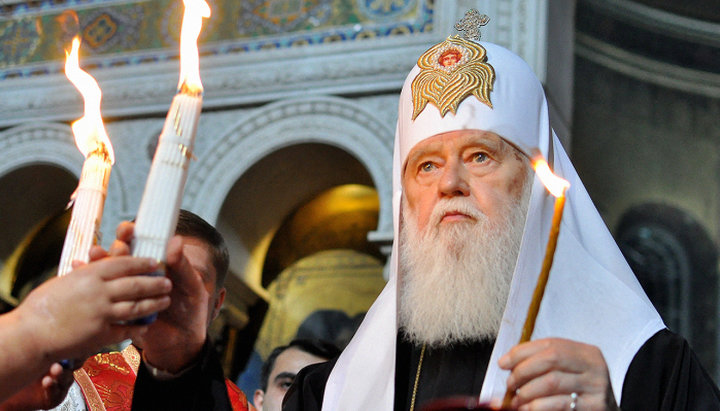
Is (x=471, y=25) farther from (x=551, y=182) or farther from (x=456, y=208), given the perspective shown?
(x=551, y=182)

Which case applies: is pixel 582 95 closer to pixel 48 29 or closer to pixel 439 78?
pixel 48 29

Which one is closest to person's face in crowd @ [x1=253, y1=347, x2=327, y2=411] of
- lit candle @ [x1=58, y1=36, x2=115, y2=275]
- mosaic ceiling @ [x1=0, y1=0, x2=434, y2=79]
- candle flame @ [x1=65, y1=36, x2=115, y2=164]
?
candle flame @ [x1=65, y1=36, x2=115, y2=164]

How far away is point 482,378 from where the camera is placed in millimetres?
→ 2098

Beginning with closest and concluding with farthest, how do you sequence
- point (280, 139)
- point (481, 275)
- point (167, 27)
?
1. point (481, 275)
2. point (280, 139)
3. point (167, 27)

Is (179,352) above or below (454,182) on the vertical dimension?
below

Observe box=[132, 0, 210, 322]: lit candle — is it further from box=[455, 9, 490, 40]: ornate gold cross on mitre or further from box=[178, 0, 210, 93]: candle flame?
box=[455, 9, 490, 40]: ornate gold cross on mitre

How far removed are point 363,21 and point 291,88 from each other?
738mm

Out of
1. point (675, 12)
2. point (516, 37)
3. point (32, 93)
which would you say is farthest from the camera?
point (675, 12)

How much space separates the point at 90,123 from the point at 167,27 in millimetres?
6470

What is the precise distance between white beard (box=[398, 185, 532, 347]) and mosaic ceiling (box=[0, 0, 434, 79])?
4.83m

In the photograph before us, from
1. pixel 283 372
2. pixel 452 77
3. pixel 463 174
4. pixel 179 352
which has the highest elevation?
pixel 452 77

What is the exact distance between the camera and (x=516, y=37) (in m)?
6.58

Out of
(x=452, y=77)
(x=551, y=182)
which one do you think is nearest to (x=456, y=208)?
(x=452, y=77)

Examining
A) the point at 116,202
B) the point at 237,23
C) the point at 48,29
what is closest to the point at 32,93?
the point at 48,29
